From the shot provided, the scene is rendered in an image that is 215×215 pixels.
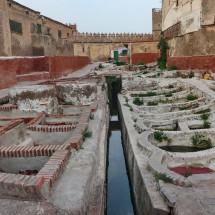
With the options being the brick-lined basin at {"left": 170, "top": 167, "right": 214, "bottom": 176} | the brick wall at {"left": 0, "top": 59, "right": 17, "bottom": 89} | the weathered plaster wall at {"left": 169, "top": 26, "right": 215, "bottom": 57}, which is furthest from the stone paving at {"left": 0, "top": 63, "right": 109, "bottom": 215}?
the weathered plaster wall at {"left": 169, "top": 26, "right": 215, "bottom": 57}

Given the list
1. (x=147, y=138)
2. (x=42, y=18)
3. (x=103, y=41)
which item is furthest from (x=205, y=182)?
(x=103, y=41)

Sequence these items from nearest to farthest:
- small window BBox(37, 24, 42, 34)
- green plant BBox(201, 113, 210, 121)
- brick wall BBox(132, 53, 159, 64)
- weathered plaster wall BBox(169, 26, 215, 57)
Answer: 1. green plant BBox(201, 113, 210, 121)
2. weathered plaster wall BBox(169, 26, 215, 57)
3. small window BBox(37, 24, 42, 34)
4. brick wall BBox(132, 53, 159, 64)

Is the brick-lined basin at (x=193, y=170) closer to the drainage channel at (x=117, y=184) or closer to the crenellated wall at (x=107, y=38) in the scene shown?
the drainage channel at (x=117, y=184)

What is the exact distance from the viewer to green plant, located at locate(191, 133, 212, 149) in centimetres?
805

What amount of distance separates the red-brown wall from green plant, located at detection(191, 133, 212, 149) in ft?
28.3

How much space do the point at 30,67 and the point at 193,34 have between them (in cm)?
1304

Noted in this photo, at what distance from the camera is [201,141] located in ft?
26.6

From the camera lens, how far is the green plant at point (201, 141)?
8.05 m

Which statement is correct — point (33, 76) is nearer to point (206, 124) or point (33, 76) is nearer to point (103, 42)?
point (206, 124)

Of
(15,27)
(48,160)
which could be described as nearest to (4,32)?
(15,27)

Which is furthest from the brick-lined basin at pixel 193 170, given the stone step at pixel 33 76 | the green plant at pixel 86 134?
the stone step at pixel 33 76

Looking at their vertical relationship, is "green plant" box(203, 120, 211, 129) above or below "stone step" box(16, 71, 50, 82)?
below

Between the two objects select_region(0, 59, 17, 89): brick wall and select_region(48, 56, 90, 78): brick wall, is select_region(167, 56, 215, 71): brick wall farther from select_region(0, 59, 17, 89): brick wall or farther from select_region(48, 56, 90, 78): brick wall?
select_region(0, 59, 17, 89): brick wall

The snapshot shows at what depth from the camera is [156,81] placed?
16672 millimetres
